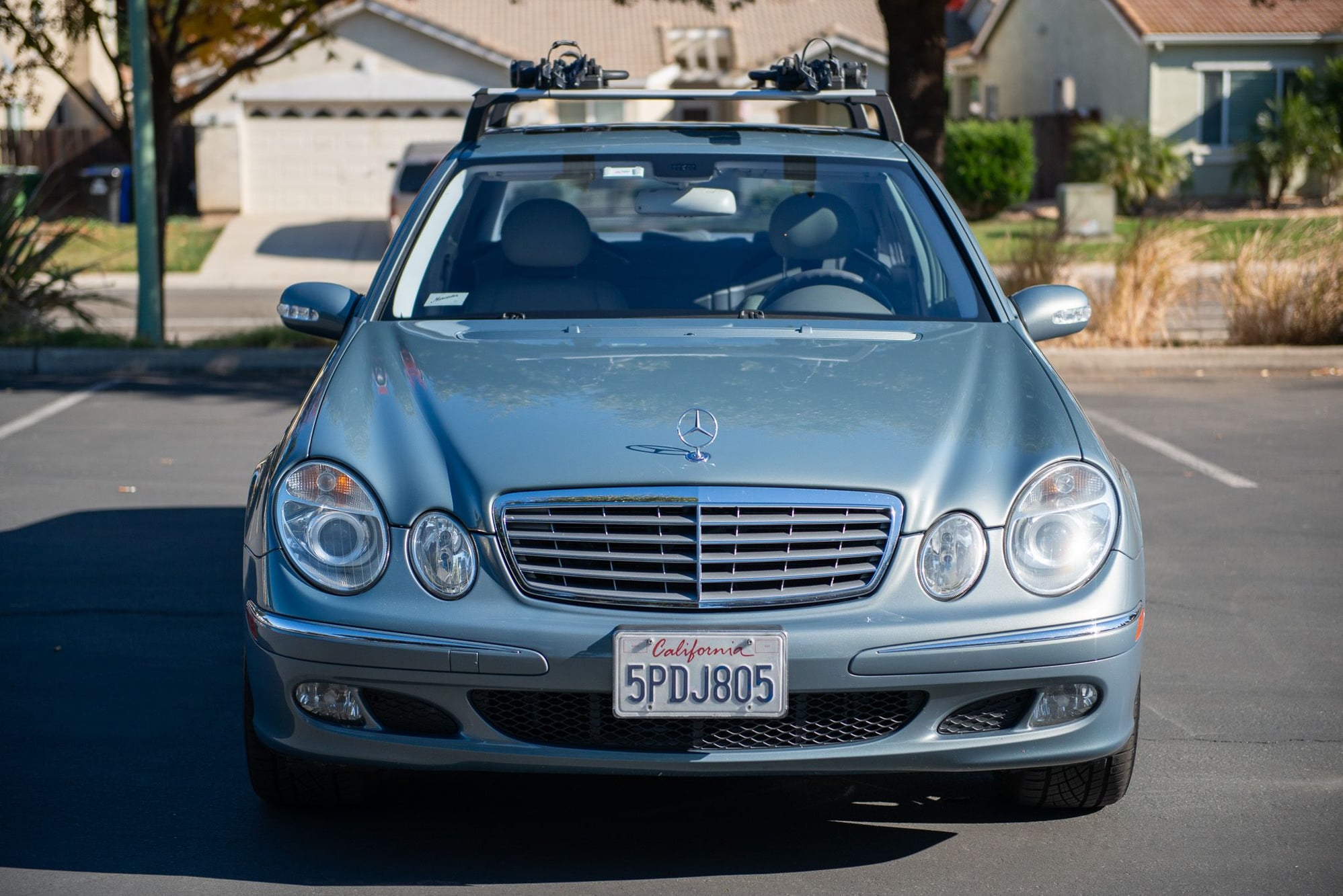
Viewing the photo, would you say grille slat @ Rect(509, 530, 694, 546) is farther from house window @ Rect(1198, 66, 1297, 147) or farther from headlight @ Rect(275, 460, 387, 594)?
house window @ Rect(1198, 66, 1297, 147)

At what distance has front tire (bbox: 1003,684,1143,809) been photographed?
3.77 metres

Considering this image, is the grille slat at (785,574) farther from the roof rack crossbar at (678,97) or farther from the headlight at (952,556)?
the roof rack crossbar at (678,97)

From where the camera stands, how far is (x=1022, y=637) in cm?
337

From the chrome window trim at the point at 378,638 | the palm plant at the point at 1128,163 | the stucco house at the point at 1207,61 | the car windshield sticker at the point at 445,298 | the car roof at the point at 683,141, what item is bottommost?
the chrome window trim at the point at 378,638

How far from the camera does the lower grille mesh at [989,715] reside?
345 cm

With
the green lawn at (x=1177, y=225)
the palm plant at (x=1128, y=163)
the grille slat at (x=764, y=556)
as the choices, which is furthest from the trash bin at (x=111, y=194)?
the grille slat at (x=764, y=556)

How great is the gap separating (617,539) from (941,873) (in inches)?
39.8

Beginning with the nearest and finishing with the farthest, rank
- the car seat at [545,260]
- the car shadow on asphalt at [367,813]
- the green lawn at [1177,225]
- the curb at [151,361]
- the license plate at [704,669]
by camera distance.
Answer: the license plate at [704,669]
the car shadow on asphalt at [367,813]
the car seat at [545,260]
the curb at [151,361]
the green lawn at [1177,225]

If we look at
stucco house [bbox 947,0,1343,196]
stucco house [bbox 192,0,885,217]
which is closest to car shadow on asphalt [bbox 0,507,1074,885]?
stucco house [bbox 192,0,885,217]

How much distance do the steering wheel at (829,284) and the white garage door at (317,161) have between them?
27.6m

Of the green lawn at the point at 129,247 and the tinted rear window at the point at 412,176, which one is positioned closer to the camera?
the green lawn at the point at 129,247

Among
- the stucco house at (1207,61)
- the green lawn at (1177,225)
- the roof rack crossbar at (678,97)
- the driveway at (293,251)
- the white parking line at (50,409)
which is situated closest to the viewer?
the roof rack crossbar at (678,97)

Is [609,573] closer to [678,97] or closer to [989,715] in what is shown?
[989,715]

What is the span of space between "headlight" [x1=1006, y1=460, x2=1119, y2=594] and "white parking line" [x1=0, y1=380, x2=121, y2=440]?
7.05m
